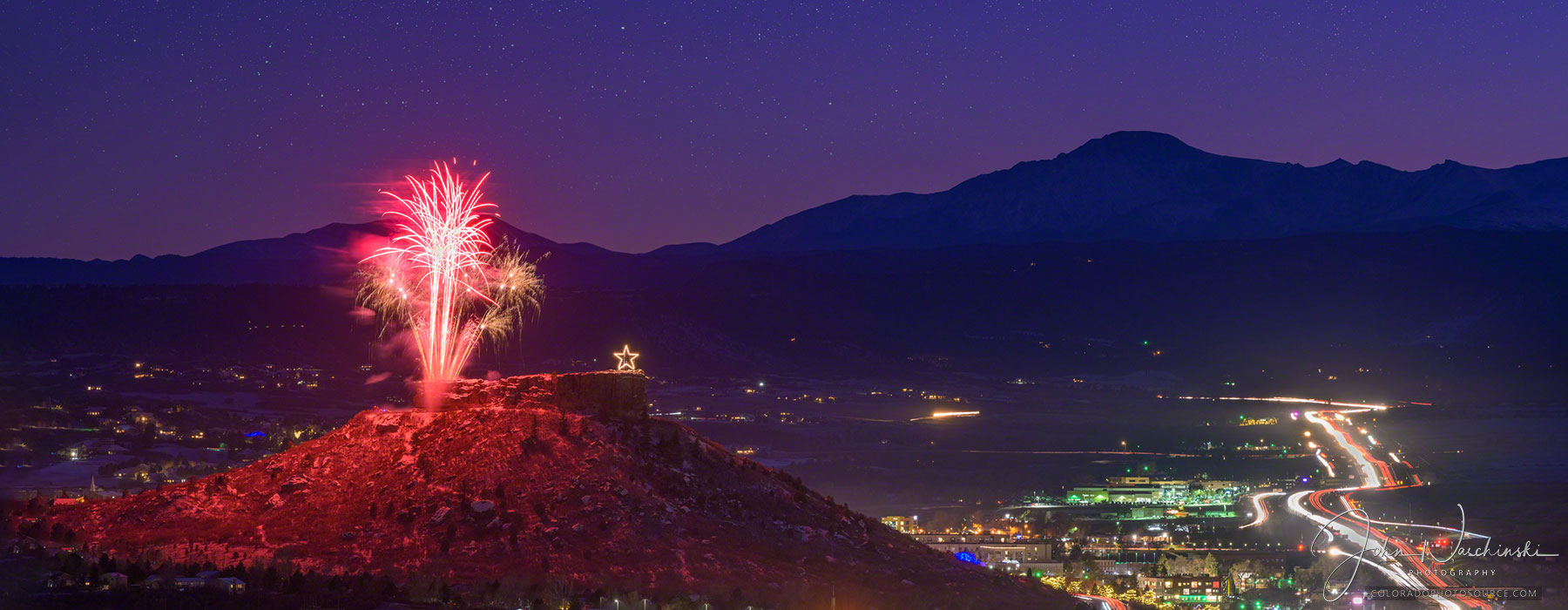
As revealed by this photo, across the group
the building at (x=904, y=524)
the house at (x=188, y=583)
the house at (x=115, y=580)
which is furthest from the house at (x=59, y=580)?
the building at (x=904, y=524)

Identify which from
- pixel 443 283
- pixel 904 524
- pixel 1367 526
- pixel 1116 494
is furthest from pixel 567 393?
pixel 1116 494

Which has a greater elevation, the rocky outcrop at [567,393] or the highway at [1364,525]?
the rocky outcrop at [567,393]

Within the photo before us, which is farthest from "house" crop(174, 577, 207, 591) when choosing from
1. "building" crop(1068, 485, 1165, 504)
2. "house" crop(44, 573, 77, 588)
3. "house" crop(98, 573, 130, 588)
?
"building" crop(1068, 485, 1165, 504)

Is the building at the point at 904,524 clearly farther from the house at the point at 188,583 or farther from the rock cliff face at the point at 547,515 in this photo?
the house at the point at 188,583

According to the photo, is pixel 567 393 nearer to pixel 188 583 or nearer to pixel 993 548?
pixel 188 583

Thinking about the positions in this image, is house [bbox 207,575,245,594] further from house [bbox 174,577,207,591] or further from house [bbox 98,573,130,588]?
house [bbox 98,573,130,588]

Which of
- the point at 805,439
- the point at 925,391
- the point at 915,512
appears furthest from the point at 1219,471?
the point at 925,391
